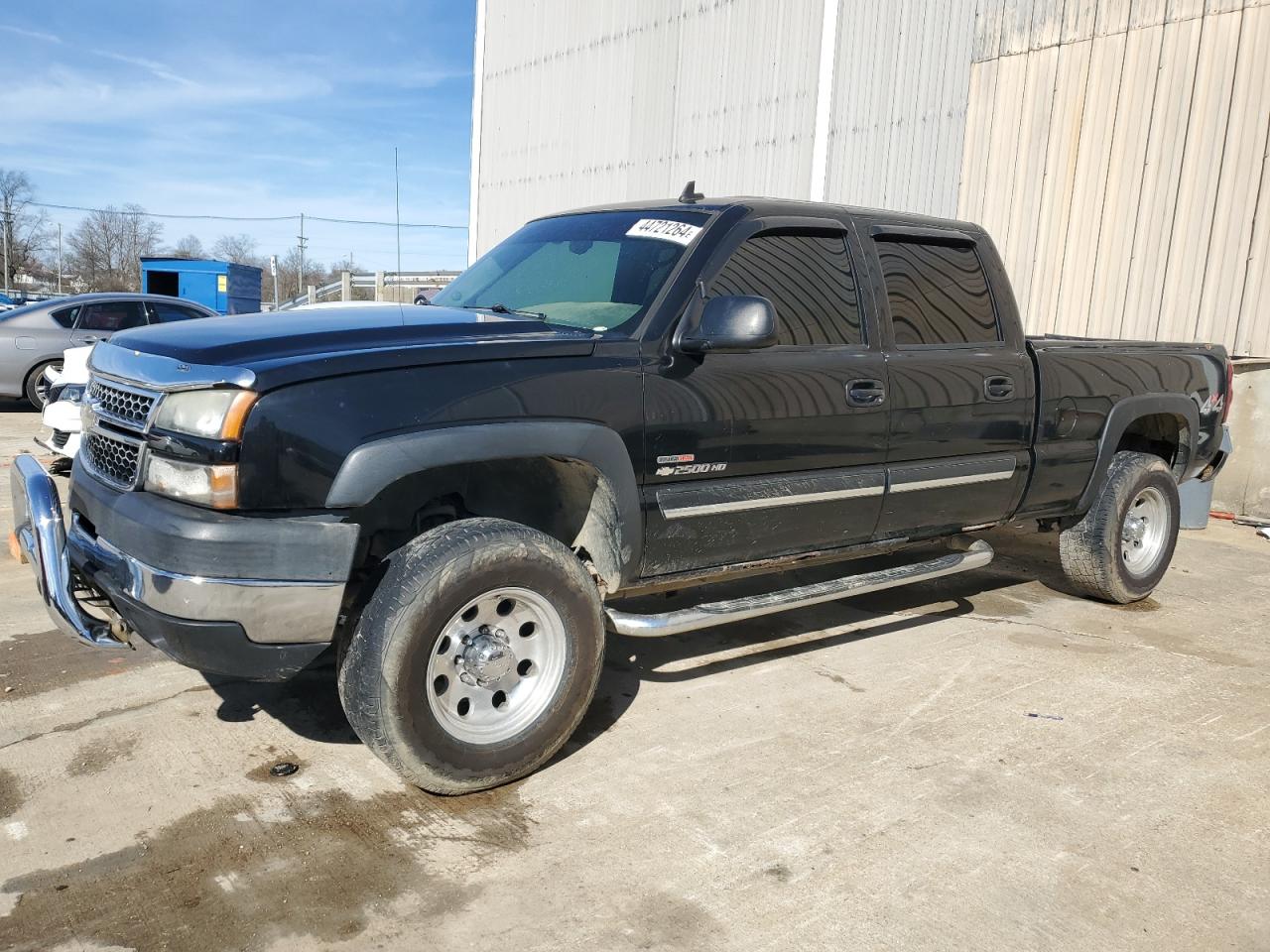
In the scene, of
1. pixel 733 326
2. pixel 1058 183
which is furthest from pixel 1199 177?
pixel 733 326

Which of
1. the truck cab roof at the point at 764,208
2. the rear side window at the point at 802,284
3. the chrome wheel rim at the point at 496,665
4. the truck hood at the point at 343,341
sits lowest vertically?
the chrome wheel rim at the point at 496,665

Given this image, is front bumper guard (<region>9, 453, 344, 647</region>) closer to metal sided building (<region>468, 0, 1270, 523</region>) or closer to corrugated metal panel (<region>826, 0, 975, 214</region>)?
metal sided building (<region>468, 0, 1270, 523</region>)

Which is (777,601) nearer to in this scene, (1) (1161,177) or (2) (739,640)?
(2) (739,640)

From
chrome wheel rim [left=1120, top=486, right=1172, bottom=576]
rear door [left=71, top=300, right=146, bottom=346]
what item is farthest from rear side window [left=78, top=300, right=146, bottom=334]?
chrome wheel rim [left=1120, top=486, right=1172, bottom=576]

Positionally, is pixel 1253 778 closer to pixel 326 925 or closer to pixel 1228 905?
pixel 1228 905

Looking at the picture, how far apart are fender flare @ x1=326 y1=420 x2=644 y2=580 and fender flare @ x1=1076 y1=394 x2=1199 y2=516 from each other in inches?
119

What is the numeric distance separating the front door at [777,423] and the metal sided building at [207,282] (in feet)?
67.5

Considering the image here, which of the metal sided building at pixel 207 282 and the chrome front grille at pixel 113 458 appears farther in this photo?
the metal sided building at pixel 207 282

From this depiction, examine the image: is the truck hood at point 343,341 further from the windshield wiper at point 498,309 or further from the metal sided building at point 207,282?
the metal sided building at point 207,282

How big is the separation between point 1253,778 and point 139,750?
12.7ft

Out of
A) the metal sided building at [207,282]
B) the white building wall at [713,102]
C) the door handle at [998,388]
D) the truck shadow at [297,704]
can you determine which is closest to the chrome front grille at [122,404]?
the truck shadow at [297,704]

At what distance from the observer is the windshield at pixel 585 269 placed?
380 centimetres

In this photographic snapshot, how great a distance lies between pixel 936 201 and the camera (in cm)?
1063

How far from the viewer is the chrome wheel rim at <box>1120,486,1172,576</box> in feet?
19.1
